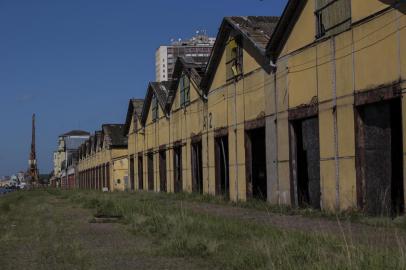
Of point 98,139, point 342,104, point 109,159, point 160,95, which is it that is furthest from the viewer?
point 98,139

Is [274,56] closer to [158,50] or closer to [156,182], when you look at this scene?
[156,182]

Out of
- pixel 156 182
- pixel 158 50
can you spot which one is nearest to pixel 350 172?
pixel 156 182

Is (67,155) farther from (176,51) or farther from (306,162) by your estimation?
(306,162)

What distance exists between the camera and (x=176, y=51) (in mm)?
58188

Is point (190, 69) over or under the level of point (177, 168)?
over

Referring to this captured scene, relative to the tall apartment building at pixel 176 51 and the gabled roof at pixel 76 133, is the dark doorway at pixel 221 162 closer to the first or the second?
the tall apartment building at pixel 176 51

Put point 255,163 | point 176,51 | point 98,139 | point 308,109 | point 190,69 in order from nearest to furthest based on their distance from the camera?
1. point 308,109
2. point 255,163
3. point 190,69
4. point 176,51
5. point 98,139

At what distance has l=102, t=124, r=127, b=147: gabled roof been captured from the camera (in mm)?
61938

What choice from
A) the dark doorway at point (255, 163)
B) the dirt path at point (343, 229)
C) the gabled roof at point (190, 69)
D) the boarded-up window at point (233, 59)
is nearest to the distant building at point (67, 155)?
the gabled roof at point (190, 69)

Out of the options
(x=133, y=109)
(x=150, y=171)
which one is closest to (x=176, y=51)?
(x=133, y=109)

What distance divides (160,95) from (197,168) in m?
10.7

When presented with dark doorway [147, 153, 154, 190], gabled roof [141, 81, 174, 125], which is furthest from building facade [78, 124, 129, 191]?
gabled roof [141, 81, 174, 125]

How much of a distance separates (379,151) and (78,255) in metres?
8.56

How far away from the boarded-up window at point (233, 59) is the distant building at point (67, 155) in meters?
80.6
